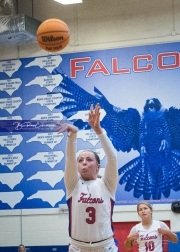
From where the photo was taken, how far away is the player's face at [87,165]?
203 inches

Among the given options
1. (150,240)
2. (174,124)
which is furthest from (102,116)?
(150,240)

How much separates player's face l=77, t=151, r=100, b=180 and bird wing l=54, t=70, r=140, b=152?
20.3ft

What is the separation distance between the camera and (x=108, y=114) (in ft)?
38.2

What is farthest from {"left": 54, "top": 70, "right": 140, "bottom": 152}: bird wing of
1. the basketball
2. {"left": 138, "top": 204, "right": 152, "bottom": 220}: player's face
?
the basketball

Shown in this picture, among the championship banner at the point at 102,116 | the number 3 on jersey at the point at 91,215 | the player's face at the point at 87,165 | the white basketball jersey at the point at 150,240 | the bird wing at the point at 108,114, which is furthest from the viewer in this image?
the bird wing at the point at 108,114

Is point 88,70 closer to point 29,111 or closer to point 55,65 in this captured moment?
point 55,65

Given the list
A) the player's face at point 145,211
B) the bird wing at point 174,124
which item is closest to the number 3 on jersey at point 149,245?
the player's face at point 145,211

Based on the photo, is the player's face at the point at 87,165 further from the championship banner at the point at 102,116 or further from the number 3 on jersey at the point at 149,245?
the championship banner at the point at 102,116

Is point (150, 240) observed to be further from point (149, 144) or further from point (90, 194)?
point (149, 144)

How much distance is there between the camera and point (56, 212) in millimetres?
11656

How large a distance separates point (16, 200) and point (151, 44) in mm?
4748

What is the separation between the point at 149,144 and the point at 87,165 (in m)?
6.26

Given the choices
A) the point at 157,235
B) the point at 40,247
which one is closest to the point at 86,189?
the point at 157,235

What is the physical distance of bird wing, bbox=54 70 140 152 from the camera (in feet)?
37.4
